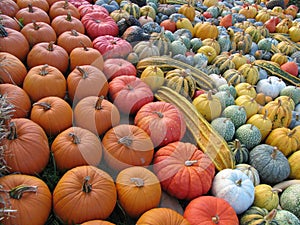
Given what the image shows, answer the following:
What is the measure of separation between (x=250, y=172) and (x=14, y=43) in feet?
8.08

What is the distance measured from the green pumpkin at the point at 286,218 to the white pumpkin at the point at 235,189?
22 centimetres

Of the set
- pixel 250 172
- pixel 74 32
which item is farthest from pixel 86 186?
pixel 74 32

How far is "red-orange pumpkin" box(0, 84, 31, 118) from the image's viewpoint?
95.7 inches

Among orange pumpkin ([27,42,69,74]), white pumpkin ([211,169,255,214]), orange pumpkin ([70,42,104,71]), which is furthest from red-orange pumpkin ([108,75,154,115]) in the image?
white pumpkin ([211,169,255,214])

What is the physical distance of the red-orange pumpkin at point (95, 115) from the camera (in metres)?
2.51

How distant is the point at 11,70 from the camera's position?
2688 mm

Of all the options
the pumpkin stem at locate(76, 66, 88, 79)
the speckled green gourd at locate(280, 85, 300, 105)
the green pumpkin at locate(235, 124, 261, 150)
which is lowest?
the green pumpkin at locate(235, 124, 261, 150)

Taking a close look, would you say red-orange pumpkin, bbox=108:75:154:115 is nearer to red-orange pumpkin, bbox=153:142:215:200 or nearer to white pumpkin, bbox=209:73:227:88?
red-orange pumpkin, bbox=153:142:215:200

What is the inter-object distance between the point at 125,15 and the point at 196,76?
54.0 inches

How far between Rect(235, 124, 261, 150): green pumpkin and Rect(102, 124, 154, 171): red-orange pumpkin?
1007mm

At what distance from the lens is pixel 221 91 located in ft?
11.3

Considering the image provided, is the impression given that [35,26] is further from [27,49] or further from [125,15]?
[125,15]

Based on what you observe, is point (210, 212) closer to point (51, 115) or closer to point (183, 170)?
point (183, 170)

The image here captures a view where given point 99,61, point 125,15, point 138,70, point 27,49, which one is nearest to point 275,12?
point 125,15
